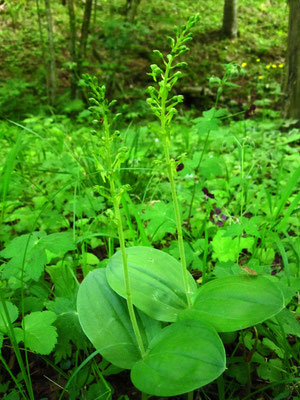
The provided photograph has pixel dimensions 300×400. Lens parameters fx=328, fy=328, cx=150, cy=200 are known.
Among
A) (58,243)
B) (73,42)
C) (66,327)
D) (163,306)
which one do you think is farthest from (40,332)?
(73,42)

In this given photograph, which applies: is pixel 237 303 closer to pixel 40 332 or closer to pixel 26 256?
pixel 40 332

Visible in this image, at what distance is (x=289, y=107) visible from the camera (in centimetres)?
446

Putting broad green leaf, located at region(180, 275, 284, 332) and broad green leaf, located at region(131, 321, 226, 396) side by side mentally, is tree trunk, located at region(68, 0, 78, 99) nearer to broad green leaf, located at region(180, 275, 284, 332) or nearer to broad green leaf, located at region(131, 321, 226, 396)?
broad green leaf, located at region(180, 275, 284, 332)

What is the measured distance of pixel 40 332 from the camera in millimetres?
1228

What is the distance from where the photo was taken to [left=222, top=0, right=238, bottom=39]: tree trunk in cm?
975

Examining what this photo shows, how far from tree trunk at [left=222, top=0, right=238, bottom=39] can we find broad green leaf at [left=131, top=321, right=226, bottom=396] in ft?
34.6

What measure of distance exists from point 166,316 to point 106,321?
→ 0.23 meters

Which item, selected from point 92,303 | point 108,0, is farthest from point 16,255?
point 108,0

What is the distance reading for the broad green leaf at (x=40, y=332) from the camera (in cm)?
118

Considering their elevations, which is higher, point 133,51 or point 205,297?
point 133,51

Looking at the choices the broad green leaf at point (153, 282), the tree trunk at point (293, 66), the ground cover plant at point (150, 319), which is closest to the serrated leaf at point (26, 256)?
the ground cover plant at point (150, 319)

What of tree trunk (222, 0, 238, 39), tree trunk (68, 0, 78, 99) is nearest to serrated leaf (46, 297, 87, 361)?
tree trunk (68, 0, 78, 99)

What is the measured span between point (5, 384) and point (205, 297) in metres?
0.85

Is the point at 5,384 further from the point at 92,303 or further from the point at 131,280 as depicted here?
the point at 131,280
